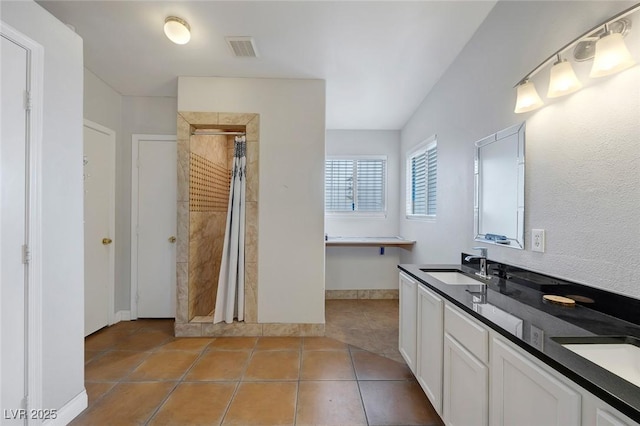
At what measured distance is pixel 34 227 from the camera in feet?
4.75

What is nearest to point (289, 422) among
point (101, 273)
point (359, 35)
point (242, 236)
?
point (242, 236)

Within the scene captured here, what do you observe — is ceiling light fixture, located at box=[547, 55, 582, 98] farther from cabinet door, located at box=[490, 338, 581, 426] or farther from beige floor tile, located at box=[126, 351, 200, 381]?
beige floor tile, located at box=[126, 351, 200, 381]

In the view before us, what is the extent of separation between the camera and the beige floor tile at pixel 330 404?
1.65 metres

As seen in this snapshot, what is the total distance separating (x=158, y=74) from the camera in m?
2.71

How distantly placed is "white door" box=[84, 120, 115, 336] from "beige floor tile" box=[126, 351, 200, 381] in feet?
3.35

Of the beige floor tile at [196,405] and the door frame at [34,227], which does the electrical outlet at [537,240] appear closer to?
the beige floor tile at [196,405]

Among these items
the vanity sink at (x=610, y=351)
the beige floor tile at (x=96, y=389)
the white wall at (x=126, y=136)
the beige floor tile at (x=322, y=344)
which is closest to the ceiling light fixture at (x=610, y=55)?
the vanity sink at (x=610, y=351)

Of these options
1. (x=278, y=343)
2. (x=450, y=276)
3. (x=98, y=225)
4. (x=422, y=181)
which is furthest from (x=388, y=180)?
(x=98, y=225)

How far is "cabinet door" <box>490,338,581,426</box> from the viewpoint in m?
0.78

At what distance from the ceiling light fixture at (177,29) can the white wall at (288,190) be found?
2.55 feet

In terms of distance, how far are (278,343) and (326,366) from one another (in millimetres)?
625

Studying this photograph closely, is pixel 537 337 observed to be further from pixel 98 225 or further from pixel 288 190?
pixel 98 225

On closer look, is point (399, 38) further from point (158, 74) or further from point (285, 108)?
point (158, 74)

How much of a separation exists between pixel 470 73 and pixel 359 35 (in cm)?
100
